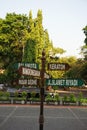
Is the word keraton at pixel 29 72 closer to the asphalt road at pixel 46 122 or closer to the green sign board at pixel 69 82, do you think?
the green sign board at pixel 69 82

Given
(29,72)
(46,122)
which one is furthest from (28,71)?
(46,122)

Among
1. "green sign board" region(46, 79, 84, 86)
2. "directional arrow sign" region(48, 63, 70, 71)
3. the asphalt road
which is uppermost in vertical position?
"directional arrow sign" region(48, 63, 70, 71)

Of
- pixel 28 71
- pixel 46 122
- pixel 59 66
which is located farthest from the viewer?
pixel 46 122

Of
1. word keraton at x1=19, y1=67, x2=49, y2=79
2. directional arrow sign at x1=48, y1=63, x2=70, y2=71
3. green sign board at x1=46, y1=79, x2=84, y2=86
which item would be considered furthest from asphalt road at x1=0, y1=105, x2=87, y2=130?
green sign board at x1=46, y1=79, x2=84, y2=86

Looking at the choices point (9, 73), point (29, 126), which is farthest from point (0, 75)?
point (29, 126)

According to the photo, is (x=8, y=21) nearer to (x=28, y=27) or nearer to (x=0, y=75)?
(x=28, y=27)

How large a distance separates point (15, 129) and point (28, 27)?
40.6 m

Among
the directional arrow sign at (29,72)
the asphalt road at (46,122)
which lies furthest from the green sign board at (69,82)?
the asphalt road at (46,122)

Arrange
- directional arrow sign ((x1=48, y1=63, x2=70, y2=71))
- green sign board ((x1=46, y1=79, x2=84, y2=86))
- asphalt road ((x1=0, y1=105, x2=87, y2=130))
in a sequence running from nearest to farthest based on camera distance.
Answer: green sign board ((x1=46, y1=79, x2=84, y2=86)) → directional arrow sign ((x1=48, y1=63, x2=70, y2=71)) → asphalt road ((x1=0, y1=105, x2=87, y2=130))

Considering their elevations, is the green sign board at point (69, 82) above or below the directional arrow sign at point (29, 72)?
below

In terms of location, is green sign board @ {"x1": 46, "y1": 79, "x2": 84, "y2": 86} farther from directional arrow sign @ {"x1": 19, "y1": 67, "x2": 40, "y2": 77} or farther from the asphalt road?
the asphalt road

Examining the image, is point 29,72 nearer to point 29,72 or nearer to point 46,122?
point 29,72

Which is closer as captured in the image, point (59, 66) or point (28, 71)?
point (28, 71)

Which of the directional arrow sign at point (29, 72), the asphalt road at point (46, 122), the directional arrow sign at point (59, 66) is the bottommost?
the asphalt road at point (46, 122)
